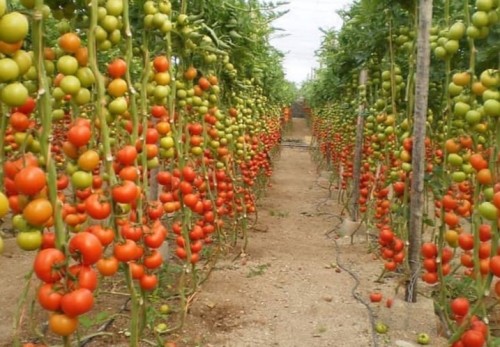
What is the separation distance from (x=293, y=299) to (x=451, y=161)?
194 cm

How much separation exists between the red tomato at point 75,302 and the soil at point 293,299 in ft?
6.34

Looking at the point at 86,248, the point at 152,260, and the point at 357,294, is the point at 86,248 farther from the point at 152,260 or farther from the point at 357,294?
the point at 357,294

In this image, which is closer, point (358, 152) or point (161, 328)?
point (161, 328)

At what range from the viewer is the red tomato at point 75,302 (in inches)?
42.7

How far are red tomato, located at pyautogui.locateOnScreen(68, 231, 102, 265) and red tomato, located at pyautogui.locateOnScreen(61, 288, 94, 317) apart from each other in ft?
0.26

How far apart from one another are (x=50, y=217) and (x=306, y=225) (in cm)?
564

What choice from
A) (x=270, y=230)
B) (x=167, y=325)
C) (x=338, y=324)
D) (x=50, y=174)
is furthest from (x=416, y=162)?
(x=270, y=230)

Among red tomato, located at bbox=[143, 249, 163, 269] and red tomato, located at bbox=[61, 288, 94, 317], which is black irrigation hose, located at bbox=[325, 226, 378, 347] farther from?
red tomato, located at bbox=[61, 288, 94, 317]

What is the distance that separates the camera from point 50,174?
112 cm

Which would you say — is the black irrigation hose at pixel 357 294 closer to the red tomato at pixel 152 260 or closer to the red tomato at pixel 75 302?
the red tomato at pixel 152 260

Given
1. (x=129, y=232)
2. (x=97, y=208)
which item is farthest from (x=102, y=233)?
(x=129, y=232)

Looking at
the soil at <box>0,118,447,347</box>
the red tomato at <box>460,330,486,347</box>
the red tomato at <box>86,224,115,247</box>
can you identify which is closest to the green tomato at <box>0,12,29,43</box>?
the red tomato at <box>86,224,115,247</box>

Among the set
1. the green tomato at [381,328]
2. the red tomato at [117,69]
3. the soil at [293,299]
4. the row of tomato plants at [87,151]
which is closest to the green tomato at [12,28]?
the row of tomato plants at [87,151]

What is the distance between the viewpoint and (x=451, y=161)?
2.26 m
